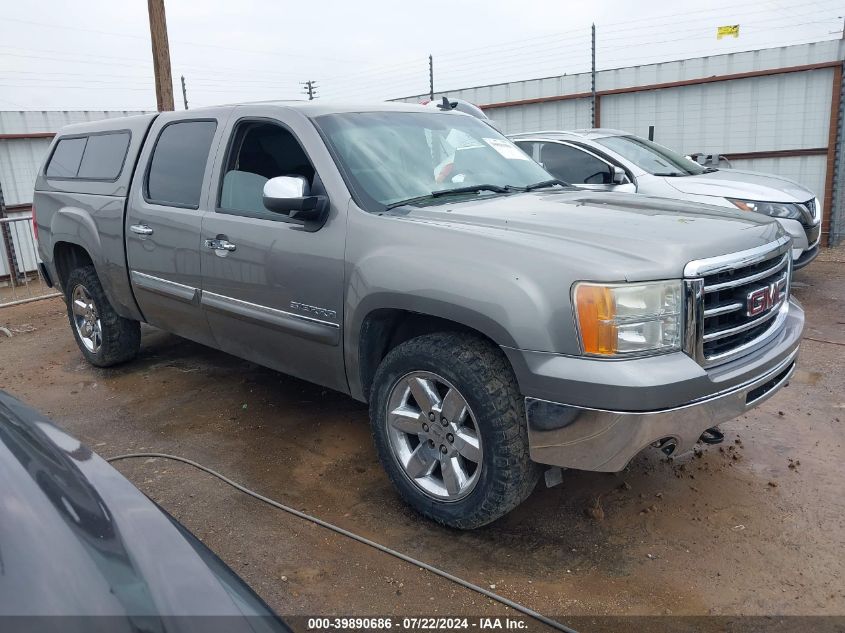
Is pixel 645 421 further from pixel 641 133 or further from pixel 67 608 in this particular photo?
pixel 641 133

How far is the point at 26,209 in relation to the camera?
38.2 feet

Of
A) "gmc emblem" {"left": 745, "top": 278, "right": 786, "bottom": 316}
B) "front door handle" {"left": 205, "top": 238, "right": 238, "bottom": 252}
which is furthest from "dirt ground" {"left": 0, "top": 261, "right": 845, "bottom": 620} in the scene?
"front door handle" {"left": 205, "top": 238, "right": 238, "bottom": 252}

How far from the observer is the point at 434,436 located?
3061 millimetres

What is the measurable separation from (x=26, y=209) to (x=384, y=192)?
10.4 m

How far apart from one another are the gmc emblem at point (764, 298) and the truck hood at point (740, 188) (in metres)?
4.32

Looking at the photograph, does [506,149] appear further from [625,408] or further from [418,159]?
[625,408]

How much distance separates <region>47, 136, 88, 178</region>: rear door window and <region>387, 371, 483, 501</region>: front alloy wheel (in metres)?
3.76

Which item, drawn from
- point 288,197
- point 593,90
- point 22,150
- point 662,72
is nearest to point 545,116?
point 593,90

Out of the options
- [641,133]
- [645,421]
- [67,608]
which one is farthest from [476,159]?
[641,133]

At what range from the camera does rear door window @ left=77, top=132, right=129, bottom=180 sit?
4.98 metres

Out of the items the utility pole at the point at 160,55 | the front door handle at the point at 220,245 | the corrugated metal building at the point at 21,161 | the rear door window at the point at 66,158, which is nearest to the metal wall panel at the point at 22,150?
the corrugated metal building at the point at 21,161

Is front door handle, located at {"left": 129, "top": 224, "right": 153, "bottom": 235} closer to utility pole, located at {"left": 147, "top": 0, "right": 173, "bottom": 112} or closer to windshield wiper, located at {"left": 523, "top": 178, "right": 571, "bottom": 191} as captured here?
windshield wiper, located at {"left": 523, "top": 178, "right": 571, "bottom": 191}

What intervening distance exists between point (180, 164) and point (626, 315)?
312 cm

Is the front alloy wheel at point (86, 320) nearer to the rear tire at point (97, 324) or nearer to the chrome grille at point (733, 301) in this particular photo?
the rear tire at point (97, 324)
